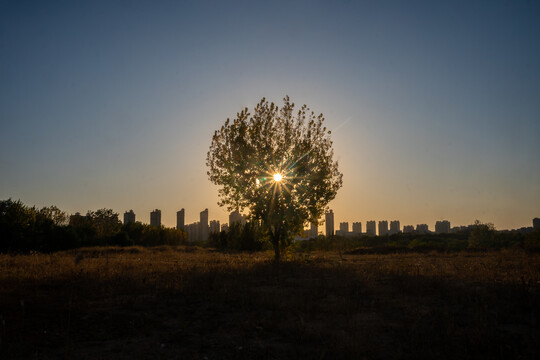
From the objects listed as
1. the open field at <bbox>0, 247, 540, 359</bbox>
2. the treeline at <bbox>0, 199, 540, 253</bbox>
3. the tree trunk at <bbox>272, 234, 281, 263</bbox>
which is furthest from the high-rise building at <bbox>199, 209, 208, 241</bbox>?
the open field at <bbox>0, 247, 540, 359</bbox>

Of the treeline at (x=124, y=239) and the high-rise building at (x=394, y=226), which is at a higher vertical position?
the treeline at (x=124, y=239)

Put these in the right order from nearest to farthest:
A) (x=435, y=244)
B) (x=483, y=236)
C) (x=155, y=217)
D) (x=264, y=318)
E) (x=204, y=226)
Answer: (x=264, y=318) < (x=435, y=244) < (x=483, y=236) < (x=155, y=217) < (x=204, y=226)

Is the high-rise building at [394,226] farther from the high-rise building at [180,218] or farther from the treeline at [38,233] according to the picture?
the treeline at [38,233]

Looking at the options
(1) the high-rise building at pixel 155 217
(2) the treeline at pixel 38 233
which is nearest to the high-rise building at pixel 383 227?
(1) the high-rise building at pixel 155 217

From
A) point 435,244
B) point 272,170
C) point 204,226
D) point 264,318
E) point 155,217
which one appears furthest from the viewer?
point 204,226

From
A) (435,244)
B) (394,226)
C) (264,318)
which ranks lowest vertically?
(394,226)

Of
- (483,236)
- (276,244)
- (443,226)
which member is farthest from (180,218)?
(276,244)

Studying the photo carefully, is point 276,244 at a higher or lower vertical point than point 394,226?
higher

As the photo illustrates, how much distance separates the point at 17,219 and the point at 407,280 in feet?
139

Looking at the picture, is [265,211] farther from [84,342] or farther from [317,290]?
[84,342]

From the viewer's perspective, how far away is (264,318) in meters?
7.61

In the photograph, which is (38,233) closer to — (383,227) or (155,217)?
(155,217)

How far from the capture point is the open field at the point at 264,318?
230 inches

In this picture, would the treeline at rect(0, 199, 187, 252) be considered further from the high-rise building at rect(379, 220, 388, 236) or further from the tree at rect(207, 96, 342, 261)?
the high-rise building at rect(379, 220, 388, 236)
